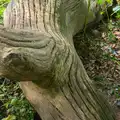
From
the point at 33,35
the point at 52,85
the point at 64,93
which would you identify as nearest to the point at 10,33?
the point at 33,35

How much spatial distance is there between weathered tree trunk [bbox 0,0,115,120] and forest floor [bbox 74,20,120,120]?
643 mm

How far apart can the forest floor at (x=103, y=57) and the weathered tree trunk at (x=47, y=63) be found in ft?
2.11

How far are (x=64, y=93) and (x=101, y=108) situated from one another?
57 cm

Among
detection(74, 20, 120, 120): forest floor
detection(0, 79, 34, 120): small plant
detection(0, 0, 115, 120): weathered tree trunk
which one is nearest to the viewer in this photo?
detection(0, 0, 115, 120): weathered tree trunk

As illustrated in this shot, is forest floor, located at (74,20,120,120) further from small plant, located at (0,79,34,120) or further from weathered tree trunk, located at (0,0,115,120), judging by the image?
small plant, located at (0,79,34,120)

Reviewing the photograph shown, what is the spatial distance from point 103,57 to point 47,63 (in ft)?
7.60

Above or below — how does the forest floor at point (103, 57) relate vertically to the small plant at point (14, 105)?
above

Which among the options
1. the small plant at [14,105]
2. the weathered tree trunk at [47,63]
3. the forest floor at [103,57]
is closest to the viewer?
the weathered tree trunk at [47,63]

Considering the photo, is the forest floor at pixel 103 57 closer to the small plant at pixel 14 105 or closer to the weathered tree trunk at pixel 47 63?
the weathered tree trunk at pixel 47 63

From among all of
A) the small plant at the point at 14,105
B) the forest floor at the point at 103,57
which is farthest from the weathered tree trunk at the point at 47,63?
the forest floor at the point at 103,57

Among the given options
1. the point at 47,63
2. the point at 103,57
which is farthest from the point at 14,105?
the point at 103,57

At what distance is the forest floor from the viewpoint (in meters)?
3.94

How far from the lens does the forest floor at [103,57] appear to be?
3936mm

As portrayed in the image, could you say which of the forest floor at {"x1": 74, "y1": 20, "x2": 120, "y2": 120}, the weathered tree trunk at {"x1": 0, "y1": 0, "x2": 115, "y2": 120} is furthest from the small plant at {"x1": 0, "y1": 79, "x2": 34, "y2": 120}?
the forest floor at {"x1": 74, "y1": 20, "x2": 120, "y2": 120}
